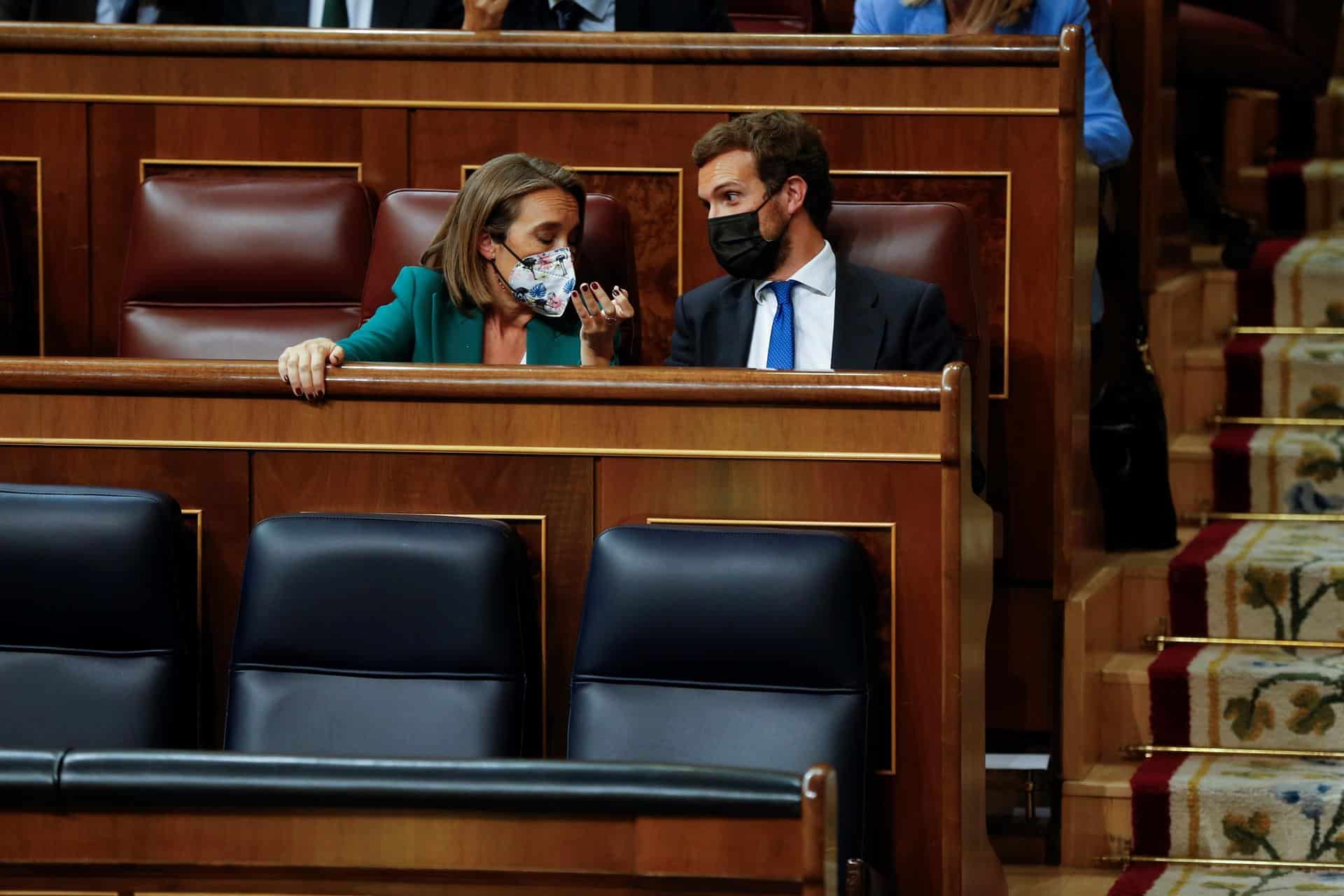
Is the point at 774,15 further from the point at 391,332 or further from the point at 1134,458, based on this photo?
the point at 391,332

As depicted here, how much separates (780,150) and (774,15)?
90 cm

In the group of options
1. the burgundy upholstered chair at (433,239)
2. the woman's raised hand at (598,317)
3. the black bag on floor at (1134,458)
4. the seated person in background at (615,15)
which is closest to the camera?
the woman's raised hand at (598,317)

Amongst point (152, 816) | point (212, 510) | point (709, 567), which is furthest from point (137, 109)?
point (152, 816)

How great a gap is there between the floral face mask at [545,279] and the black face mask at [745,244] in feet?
0.37

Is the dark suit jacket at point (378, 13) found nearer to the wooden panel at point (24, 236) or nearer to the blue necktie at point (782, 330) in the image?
the wooden panel at point (24, 236)

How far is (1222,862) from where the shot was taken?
146 cm

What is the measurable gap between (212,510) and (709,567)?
1.08 ft

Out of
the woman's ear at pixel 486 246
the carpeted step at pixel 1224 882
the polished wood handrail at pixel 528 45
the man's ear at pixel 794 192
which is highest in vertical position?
the polished wood handrail at pixel 528 45

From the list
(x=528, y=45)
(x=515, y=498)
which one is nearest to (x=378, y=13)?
(x=528, y=45)

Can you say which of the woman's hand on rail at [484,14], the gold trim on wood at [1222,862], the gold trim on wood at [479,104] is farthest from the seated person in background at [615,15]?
the gold trim on wood at [1222,862]

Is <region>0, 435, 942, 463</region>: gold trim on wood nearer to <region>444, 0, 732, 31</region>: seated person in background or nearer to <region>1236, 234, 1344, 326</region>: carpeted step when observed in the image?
<region>444, 0, 732, 31</region>: seated person in background

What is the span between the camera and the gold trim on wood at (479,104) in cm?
154

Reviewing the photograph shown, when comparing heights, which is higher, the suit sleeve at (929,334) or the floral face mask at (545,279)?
the floral face mask at (545,279)

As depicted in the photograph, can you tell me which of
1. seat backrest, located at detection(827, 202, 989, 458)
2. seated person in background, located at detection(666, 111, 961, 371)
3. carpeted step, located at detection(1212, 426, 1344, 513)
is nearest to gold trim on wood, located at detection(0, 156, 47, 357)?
seated person in background, located at detection(666, 111, 961, 371)
